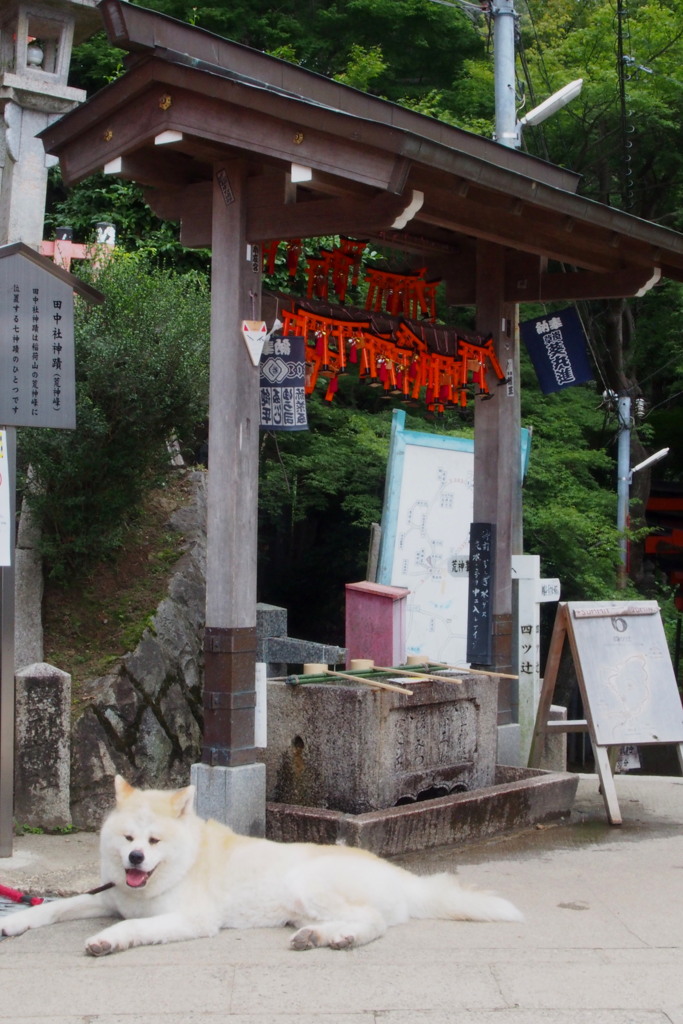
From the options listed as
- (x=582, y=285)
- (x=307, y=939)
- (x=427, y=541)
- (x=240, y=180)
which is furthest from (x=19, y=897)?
(x=582, y=285)

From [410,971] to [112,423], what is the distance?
17.8 feet

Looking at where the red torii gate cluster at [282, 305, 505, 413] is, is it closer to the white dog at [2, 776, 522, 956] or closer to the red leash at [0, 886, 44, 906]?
the white dog at [2, 776, 522, 956]

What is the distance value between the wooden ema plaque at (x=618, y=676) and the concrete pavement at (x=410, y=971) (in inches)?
67.5

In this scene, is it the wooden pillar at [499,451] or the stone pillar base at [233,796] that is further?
the wooden pillar at [499,451]

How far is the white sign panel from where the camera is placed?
20.8 feet

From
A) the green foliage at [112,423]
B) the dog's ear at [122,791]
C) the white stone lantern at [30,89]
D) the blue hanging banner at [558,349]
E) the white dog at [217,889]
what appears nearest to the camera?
the white dog at [217,889]

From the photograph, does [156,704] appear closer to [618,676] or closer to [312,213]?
[618,676]

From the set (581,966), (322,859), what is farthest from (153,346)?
(581,966)

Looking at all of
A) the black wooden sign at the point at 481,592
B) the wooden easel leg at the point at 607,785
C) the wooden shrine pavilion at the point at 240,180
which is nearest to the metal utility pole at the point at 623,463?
the black wooden sign at the point at 481,592

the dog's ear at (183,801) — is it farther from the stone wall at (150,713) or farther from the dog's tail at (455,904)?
the stone wall at (150,713)

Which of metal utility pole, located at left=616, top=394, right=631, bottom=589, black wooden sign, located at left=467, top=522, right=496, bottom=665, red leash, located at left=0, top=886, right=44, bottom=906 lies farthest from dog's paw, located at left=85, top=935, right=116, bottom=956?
metal utility pole, located at left=616, top=394, right=631, bottom=589

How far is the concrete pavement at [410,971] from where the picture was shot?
412 centimetres

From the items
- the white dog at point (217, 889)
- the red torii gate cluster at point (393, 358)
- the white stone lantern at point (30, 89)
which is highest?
the white stone lantern at point (30, 89)

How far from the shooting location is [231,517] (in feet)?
21.5
